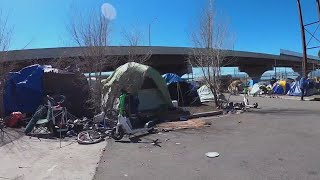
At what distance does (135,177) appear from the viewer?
7180 mm

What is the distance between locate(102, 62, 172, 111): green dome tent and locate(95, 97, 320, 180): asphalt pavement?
451 cm

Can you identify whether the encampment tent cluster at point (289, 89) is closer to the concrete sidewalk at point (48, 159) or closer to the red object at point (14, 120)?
the red object at point (14, 120)

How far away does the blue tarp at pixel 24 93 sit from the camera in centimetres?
1728

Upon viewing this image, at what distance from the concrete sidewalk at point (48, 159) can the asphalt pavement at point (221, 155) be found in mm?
346

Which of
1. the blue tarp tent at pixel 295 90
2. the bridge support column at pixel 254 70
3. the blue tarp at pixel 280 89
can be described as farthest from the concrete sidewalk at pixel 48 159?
the bridge support column at pixel 254 70

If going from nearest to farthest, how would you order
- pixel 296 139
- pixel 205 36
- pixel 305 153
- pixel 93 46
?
pixel 305 153
pixel 296 139
pixel 93 46
pixel 205 36

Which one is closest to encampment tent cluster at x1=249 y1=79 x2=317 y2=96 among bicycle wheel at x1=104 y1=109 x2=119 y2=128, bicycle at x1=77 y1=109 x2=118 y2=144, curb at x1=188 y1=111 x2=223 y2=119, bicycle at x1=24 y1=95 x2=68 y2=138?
curb at x1=188 y1=111 x2=223 y2=119

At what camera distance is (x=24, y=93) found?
17297mm

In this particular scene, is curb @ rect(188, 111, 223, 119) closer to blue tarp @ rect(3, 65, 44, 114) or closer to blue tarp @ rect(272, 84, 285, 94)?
blue tarp @ rect(3, 65, 44, 114)

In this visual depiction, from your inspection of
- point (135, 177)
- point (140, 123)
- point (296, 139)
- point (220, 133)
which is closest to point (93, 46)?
point (140, 123)

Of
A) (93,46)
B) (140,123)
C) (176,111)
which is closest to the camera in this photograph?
(140,123)

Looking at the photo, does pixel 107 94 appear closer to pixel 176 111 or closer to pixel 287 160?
pixel 176 111

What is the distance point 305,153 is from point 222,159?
6.17 feet

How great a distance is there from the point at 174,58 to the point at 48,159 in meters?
62.1
